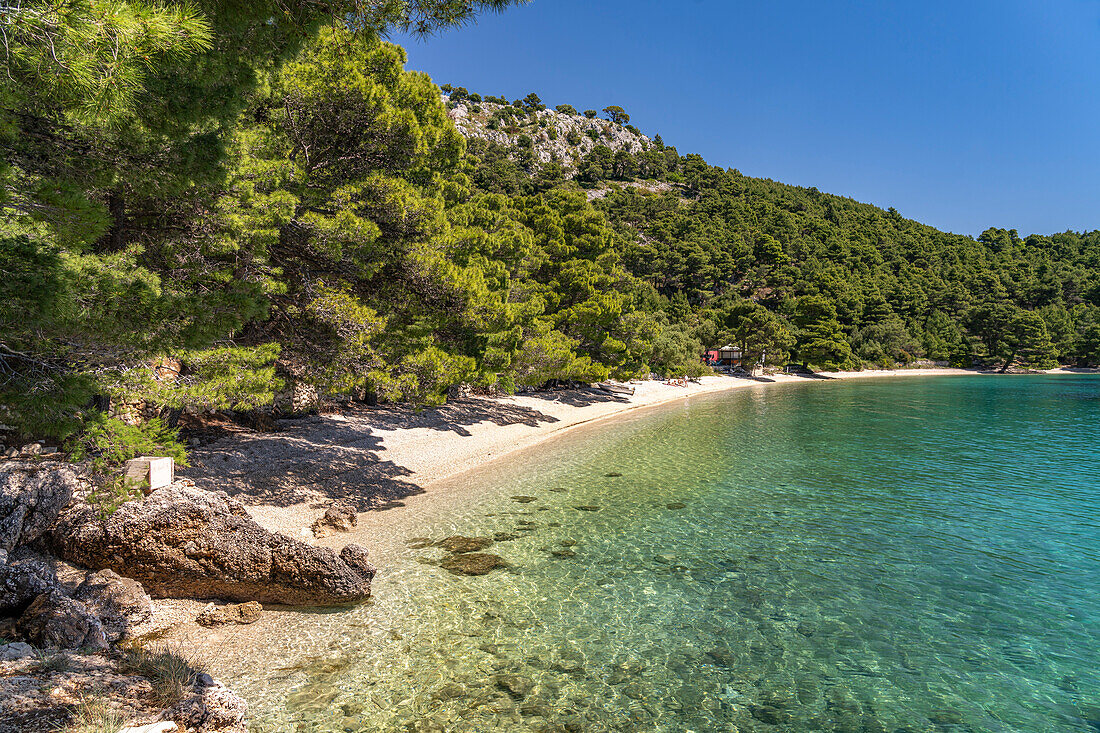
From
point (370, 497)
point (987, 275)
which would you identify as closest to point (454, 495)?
point (370, 497)

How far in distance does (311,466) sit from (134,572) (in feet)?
21.6

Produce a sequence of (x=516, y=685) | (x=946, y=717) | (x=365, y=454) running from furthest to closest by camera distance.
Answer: (x=365, y=454), (x=516, y=685), (x=946, y=717)

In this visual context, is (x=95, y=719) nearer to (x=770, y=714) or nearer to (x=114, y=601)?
(x=114, y=601)

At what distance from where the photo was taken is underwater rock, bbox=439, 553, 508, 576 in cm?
875

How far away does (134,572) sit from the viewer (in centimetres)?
692

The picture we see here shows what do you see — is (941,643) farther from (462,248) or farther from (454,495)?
(462,248)

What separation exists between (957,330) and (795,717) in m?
101

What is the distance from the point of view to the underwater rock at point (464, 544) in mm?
9727

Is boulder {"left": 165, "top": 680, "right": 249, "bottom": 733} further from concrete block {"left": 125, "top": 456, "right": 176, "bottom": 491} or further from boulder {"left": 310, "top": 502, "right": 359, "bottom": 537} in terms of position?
boulder {"left": 310, "top": 502, "right": 359, "bottom": 537}

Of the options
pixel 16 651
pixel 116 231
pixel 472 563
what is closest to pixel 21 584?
pixel 16 651

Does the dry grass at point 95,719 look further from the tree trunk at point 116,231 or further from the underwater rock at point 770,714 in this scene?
the tree trunk at point 116,231

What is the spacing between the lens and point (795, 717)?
17.2 ft

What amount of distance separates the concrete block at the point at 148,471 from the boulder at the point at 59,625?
197cm

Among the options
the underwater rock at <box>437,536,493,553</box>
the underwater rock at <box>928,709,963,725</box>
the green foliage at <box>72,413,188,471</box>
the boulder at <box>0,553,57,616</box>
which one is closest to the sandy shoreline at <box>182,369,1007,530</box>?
the underwater rock at <box>437,536,493,553</box>
